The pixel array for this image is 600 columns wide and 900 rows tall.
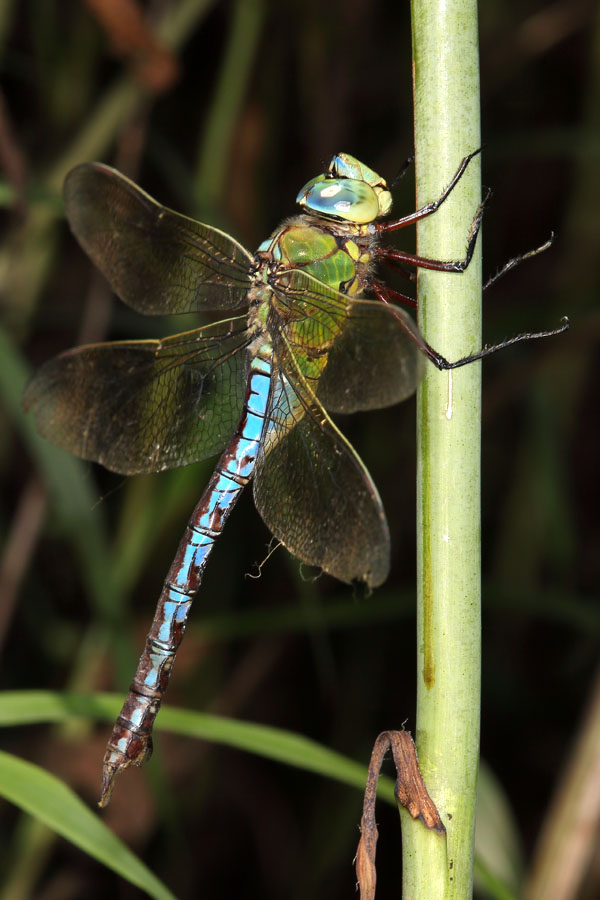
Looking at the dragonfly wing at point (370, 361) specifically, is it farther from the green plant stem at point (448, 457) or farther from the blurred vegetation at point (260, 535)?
the blurred vegetation at point (260, 535)

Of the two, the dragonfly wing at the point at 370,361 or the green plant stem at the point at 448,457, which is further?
the dragonfly wing at the point at 370,361

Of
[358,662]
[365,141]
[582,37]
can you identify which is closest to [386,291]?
[358,662]

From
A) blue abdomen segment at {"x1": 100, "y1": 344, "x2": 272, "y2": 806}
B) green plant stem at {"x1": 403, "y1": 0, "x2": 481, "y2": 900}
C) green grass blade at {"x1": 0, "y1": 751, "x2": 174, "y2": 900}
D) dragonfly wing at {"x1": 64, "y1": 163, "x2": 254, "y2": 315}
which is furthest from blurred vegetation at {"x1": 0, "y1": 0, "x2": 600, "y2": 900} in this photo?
green plant stem at {"x1": 403, "y1": 0, "x2": 481, "y2": 900}

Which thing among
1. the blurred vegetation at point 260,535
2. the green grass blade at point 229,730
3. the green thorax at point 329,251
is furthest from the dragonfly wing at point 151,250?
the green grass blade at point 229,730

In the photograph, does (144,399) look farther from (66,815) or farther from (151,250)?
(66,815)

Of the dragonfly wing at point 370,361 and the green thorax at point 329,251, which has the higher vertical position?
the green thorax at point 329,251

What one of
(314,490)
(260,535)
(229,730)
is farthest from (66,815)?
(260,535)

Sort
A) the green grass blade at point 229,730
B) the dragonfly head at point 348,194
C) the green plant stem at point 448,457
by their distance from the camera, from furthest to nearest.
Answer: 1. the dragonfly head at point 348,194
2. the green grass blade at point 229,730
3. the green plant stem at point 448,457

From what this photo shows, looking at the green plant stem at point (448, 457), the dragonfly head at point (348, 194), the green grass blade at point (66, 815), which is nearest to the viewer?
the green plant stem at point (448, 457)
